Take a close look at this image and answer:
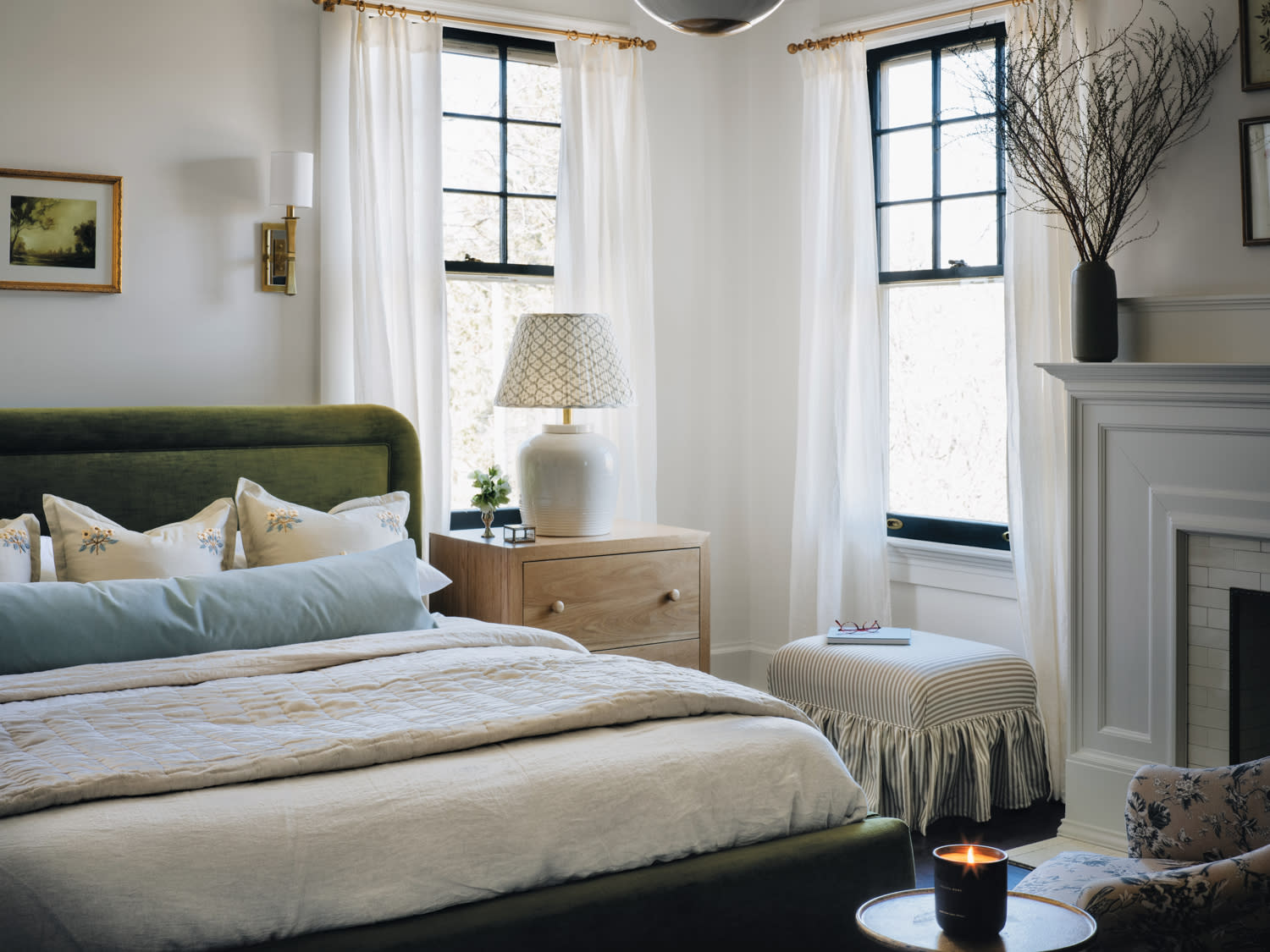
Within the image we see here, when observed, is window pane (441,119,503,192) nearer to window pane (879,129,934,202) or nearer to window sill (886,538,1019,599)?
window pane (879,129,934,202)

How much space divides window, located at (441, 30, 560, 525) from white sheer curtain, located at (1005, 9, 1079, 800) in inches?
65.1

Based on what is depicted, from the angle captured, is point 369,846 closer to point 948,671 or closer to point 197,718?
point 197,718

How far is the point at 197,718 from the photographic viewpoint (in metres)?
2.28

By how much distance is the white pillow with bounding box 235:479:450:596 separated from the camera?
3422mm

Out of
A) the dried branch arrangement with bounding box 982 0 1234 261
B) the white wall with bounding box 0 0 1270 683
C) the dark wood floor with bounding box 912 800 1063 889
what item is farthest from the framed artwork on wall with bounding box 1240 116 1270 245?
the dark wood floor with bounding box 912 800 1063 889

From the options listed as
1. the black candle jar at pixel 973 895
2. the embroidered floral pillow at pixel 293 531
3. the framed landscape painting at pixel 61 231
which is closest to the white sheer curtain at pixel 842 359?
the embroidered floral pillow at pixel 293 531

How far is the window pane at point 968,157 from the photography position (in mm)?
4285

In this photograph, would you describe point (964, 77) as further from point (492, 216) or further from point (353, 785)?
point (353, 785)

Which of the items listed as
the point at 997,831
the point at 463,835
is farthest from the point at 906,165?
the point at 463,835

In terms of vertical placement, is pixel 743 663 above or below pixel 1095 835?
above

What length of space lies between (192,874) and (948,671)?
2401mm

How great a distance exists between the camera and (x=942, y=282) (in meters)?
4.45

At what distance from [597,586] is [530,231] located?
55.7 inches

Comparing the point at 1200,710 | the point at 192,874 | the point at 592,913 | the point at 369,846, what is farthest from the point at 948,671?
the point at 192,874
